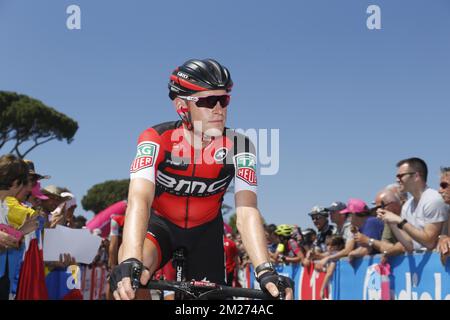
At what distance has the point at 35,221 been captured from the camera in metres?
6.45

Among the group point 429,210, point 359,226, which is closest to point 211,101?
point 429,210

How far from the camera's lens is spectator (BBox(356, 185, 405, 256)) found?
25.9 ft

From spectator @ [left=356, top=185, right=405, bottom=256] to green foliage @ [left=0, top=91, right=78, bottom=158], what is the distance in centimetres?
3881

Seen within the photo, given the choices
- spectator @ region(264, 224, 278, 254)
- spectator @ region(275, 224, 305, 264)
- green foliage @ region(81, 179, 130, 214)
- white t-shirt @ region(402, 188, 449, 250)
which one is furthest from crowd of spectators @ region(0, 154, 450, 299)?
green foliage @ region(81, 179, 130, 214)

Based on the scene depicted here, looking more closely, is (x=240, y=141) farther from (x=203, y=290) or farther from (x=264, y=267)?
(x=203, y=290)

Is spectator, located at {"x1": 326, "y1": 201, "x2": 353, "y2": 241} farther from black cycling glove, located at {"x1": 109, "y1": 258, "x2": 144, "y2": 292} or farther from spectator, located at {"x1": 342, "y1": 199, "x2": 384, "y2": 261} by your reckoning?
black cycling glove, located at {"x1": 109, "y1": 258, "x2": 144, "y2": 292}

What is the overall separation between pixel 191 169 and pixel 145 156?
1.34 feet

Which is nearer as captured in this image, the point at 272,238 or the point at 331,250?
the point at 331,250

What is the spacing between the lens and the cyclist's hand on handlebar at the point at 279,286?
8.77 feet

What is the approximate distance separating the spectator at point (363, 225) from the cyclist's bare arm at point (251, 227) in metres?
5.36

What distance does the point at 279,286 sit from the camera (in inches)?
106
